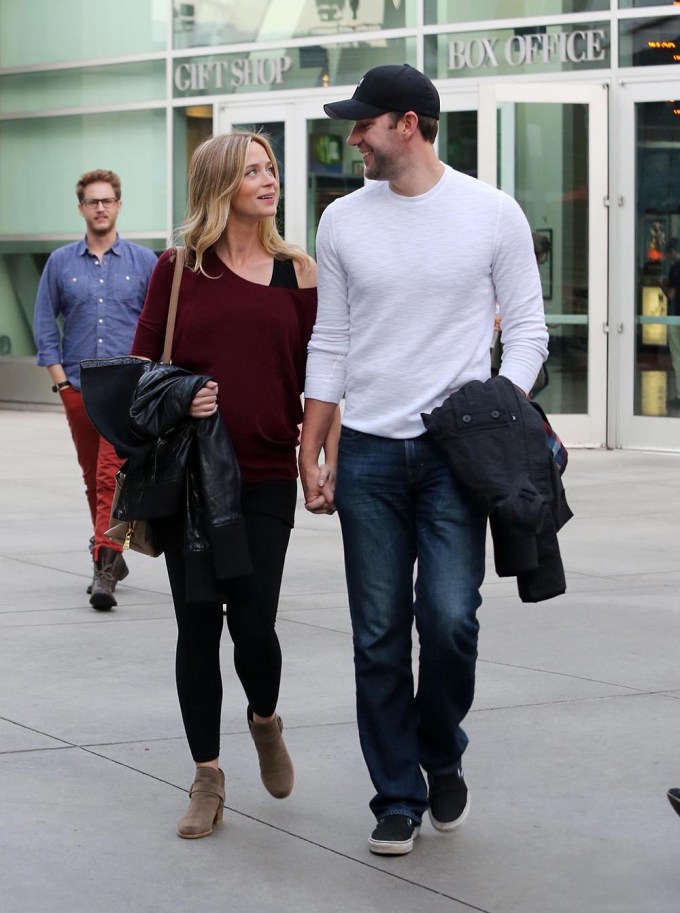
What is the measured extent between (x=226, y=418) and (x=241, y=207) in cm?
57

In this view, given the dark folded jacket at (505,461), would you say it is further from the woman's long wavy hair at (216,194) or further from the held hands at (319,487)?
the woman's long wavy hair at (216,194)

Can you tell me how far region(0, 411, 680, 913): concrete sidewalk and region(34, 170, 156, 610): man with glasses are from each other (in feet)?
2.16

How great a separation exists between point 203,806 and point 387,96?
187 centimetres

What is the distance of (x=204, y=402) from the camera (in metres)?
4.21

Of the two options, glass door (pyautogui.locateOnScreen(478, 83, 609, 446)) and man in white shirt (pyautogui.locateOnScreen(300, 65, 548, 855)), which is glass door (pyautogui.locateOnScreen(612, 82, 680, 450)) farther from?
man in white shirt (pyautogui.locateOnScreen(300, 65, 548, 855))

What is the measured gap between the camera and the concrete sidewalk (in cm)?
389

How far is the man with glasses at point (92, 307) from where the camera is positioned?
25.6ft

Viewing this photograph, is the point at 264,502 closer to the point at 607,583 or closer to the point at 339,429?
the point at 339,429

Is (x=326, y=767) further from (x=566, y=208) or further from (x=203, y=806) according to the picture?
(x=566, y=208)

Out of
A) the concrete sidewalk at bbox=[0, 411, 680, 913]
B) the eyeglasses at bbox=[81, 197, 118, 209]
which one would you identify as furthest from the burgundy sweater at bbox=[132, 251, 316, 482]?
the eyeglasses at bbox=[81, 197, 118, 209]

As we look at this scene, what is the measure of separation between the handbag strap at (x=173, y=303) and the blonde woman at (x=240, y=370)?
0.02 meters

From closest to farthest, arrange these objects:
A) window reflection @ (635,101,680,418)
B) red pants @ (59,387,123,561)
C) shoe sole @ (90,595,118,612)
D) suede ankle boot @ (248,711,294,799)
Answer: suede ankle boot @ (248,711,294,799) < shoe sole @ (90,595,118,612) < red pants @ (59,387,123,561) < window reflection @ (635,101,680,418)

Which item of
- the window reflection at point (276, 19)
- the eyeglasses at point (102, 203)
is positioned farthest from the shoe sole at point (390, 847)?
the window reflection at point (276, 19)

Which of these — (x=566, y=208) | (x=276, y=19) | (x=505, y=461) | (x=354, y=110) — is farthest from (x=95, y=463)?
(x=276, y=19)
